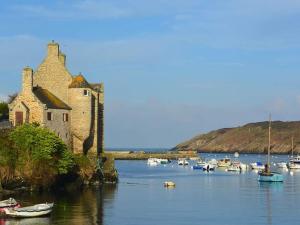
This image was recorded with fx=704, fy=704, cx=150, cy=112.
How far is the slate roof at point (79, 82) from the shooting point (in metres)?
86.4

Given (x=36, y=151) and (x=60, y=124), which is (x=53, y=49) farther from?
(x=36, y=151)

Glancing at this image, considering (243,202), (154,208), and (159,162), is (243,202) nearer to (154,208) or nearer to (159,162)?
(154,208)

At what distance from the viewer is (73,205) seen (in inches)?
2645

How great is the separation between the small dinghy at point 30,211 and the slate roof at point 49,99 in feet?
83.4

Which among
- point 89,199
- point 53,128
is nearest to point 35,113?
point 53,128

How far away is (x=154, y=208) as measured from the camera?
226 ft

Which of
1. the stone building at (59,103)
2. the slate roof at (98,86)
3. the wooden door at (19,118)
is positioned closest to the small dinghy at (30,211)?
the stone building at (59,103)

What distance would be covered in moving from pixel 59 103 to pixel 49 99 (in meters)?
1.37

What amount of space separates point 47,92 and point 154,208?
2546 cm

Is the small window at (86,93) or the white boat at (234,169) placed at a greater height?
the small window at (86,93)

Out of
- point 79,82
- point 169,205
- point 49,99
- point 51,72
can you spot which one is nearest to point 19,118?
point 49,99

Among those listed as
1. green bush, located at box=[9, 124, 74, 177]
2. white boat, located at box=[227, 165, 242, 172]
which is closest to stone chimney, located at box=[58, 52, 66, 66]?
green bush, located at box=[9, 124, 74, 177]

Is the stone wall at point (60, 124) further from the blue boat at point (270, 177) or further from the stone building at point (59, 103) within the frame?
the blue boat at point (270, 177)

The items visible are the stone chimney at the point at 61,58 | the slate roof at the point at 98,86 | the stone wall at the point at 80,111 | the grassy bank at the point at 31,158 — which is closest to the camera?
the grassy bank at the point at 31,158
